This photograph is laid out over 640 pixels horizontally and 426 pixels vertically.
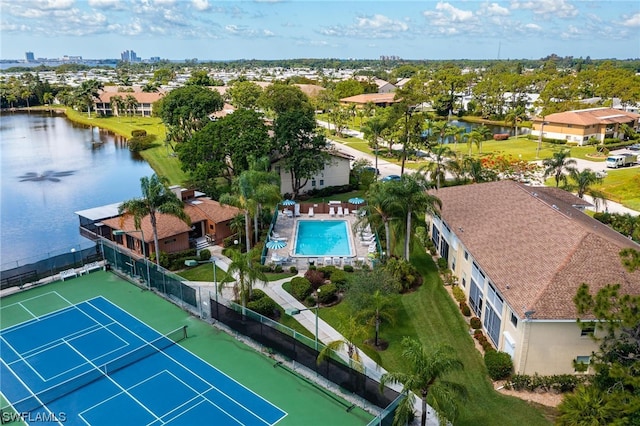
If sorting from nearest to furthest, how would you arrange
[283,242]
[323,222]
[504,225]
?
[504,225], [283,242], [323,222]

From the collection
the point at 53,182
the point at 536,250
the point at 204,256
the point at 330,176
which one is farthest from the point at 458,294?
the point at 53,182

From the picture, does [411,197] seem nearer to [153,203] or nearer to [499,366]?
[499,366]

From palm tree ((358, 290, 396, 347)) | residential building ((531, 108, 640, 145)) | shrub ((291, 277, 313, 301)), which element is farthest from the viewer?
residential building ((531, 108, 640, 145))

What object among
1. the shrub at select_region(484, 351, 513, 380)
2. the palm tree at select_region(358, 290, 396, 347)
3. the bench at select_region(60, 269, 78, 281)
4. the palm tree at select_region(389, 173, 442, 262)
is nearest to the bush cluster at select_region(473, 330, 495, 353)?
the shrub at select_region(484, 351, 513, 380)

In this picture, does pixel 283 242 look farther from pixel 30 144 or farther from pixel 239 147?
pixel 30 144

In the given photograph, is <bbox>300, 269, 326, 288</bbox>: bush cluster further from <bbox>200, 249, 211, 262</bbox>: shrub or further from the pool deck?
<bbox>200, 249, 211, 262</bbox>: shrub

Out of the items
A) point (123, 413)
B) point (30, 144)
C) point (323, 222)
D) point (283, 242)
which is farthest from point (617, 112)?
point (30, 144)
